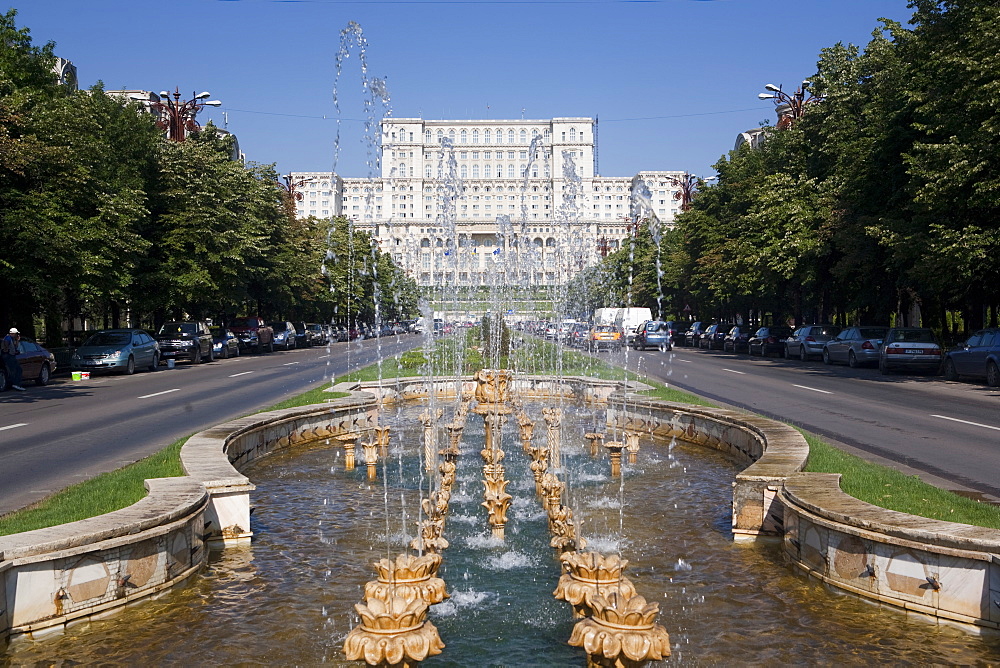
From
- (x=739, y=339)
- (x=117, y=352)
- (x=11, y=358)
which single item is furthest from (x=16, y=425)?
(x=739, y=339)

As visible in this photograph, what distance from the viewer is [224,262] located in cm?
4275

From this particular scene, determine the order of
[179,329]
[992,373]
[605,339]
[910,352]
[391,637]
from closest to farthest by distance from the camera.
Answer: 1. [391,637]
2. [992,373]
3. [910,352]
4. [179,329]
5. [605,339]

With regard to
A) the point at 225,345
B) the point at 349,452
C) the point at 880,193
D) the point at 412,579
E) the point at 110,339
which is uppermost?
the point at 880,193

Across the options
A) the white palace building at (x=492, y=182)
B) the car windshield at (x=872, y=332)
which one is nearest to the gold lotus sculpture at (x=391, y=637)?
the car windshield at (x=872, y=332)

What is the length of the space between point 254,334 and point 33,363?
26.1 m

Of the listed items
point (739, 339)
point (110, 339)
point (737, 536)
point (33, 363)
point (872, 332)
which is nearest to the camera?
point (737, 536)

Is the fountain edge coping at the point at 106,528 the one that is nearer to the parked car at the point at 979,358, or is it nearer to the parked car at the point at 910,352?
the parked car at the point at 979,358

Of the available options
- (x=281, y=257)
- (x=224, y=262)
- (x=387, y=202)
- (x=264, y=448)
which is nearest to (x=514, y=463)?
(x=264, y=448)

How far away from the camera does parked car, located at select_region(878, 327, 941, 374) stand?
30.0 metres

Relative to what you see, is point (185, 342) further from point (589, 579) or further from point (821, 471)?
point (589, 579)

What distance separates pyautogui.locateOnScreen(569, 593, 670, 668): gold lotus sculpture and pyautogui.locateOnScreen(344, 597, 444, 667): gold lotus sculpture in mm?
765

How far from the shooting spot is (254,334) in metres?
Result: 53.5

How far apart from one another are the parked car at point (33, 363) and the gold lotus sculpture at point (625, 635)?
1022 inches

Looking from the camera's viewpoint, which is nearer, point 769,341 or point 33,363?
point 33,363
